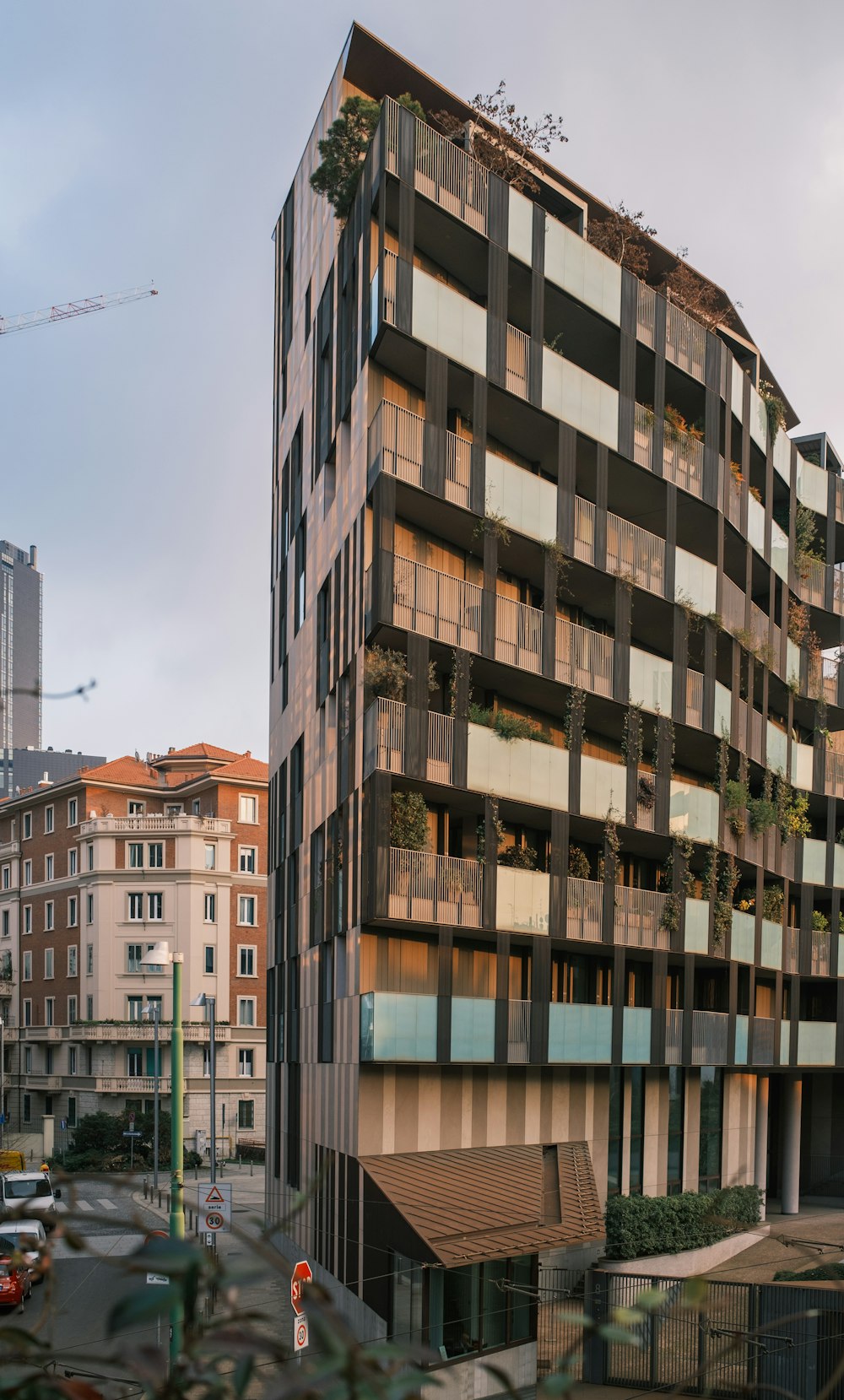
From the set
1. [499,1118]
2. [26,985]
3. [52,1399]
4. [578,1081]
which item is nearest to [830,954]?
[578,1081]

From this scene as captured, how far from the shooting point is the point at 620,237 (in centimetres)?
3425

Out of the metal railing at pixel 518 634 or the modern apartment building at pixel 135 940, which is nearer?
the metal railing at pixel 518 634

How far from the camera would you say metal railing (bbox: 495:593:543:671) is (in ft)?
91.6

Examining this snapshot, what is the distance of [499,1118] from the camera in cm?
2791

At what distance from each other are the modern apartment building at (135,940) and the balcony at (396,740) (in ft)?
168

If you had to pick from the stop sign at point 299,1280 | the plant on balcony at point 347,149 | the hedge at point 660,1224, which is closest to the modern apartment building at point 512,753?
the plant on balcony at point 347,149

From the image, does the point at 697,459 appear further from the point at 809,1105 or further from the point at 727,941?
the point at 809,1105

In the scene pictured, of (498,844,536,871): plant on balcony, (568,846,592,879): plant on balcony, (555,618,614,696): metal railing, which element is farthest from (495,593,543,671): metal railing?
(568,846,592,879): plant on balcony

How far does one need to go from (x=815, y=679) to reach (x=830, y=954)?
8556 millimetres

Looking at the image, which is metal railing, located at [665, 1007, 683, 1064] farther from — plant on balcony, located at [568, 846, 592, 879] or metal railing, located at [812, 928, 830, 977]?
metal railing, located at [812, 928, 830, 977]

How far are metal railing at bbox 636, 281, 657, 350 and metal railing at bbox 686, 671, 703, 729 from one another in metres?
8.16

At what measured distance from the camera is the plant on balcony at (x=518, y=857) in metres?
28.5

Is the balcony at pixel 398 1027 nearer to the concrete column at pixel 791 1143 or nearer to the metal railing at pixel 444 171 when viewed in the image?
the metal railing at pixel 444 171

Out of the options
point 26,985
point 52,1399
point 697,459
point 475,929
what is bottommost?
point 26,985
